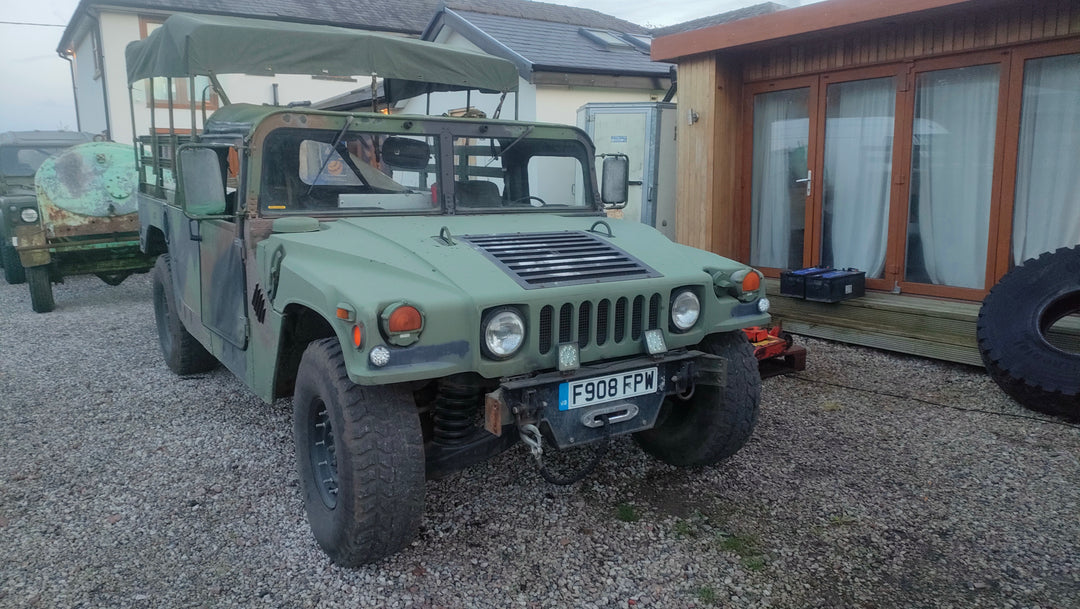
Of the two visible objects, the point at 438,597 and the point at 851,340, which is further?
the point at 851,340

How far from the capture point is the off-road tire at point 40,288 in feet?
27.5

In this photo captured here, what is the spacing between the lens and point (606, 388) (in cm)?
314

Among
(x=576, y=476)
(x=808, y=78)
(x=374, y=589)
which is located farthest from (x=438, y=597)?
(x=808, y=78)

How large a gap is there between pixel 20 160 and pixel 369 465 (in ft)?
36.0

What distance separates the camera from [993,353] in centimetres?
495

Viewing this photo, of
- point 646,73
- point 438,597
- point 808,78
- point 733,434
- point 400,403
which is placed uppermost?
point 646,73

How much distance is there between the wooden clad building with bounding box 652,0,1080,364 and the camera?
18.9 feet

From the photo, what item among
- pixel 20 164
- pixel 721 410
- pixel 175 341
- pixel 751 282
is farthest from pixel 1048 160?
pixel 20 164

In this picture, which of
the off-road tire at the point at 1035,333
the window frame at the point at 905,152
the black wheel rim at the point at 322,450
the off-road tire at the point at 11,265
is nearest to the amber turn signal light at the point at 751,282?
the black wheel rim at the point at 322,450

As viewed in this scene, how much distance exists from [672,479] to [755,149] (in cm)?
463

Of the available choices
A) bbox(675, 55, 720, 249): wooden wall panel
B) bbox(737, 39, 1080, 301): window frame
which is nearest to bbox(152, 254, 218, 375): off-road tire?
bbox(675, 55, 720, 249): wooden wall panel

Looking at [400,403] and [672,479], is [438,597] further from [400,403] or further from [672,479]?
[672,479]

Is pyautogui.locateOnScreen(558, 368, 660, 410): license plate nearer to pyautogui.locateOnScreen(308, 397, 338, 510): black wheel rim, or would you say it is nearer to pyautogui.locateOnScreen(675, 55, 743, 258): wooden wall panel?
pyautogui.locateOnScreen(308, 397, 338, 510): black wheel rim

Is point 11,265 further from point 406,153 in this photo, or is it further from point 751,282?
point 751,282
